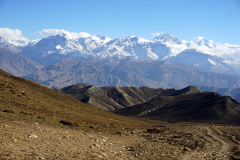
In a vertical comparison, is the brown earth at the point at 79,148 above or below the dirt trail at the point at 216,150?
below

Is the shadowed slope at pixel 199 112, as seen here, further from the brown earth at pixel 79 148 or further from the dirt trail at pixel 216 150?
the brown earth at pixel 79 148

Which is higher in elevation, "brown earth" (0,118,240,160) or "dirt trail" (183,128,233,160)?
"dirt trail" (183,128,233,160)

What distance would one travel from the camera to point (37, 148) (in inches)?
818

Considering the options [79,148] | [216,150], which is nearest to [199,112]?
[216,150]

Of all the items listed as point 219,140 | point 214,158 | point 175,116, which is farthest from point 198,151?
point 175,116

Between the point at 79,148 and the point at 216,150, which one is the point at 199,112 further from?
the point at 79,148

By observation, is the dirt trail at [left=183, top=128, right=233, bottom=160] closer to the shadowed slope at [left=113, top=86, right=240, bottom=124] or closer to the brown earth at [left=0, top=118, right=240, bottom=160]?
the brown earth at [left=0, top=118, right=240, bottom=160]

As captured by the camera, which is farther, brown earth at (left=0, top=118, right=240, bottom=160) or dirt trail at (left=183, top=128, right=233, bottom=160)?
dirt trail at (left=183, top=128, right=233, bottom=160)

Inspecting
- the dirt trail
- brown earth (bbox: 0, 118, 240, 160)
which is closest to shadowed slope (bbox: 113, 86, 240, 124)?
the dirt trail

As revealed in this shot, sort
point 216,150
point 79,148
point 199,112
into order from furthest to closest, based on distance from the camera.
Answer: point 199,112 < point 216,150 < point 79,148

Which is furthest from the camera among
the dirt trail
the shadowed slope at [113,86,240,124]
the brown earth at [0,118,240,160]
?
the shadowed slope at [113,86,240,124]

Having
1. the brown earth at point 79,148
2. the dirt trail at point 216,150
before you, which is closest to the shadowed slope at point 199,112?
the dirt trail at point 216,150

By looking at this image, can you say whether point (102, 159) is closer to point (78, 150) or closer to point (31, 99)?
point (78, 150)

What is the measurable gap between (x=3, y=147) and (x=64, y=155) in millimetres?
5134
